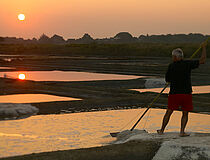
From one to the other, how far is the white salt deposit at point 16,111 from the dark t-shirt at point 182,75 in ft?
21.0

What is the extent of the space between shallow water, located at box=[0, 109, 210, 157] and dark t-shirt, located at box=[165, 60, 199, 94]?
2024 millimetres

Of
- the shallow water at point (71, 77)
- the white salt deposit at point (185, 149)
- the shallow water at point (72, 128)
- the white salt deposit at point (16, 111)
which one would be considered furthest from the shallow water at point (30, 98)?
the white salt deposit at point (185, 149)

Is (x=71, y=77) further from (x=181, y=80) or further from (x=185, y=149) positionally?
(x=185, y=149)

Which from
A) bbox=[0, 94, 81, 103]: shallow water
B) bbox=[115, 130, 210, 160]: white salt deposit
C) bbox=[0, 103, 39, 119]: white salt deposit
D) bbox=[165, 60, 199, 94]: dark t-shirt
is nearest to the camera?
bbox=[115, 130, 210, 160]: white salt deposit

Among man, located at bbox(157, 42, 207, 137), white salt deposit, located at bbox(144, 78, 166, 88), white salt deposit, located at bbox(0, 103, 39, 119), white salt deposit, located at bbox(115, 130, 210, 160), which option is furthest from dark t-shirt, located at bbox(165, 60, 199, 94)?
white salt deposit, located at bbox(144, 78, 166, 88)

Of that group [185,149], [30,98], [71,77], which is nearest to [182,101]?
[185,149]

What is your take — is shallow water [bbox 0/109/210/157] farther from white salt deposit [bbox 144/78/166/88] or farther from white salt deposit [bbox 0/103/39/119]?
white salt deposit [bbox 144/78/166/88]

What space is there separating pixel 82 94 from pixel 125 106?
158 inches

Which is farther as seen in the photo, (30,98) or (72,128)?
(30,98)

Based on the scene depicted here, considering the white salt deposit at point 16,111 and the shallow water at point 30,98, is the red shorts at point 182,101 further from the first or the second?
the shallow water at point 30,98

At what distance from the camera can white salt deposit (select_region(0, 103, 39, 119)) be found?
13.8 m

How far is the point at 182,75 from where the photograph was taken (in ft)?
28.1

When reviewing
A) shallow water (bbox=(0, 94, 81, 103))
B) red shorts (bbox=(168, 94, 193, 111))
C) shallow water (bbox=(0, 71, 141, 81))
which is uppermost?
red shorts (bbox=(168, 94, 193, 111))

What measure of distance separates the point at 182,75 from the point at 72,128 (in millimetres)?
4142
